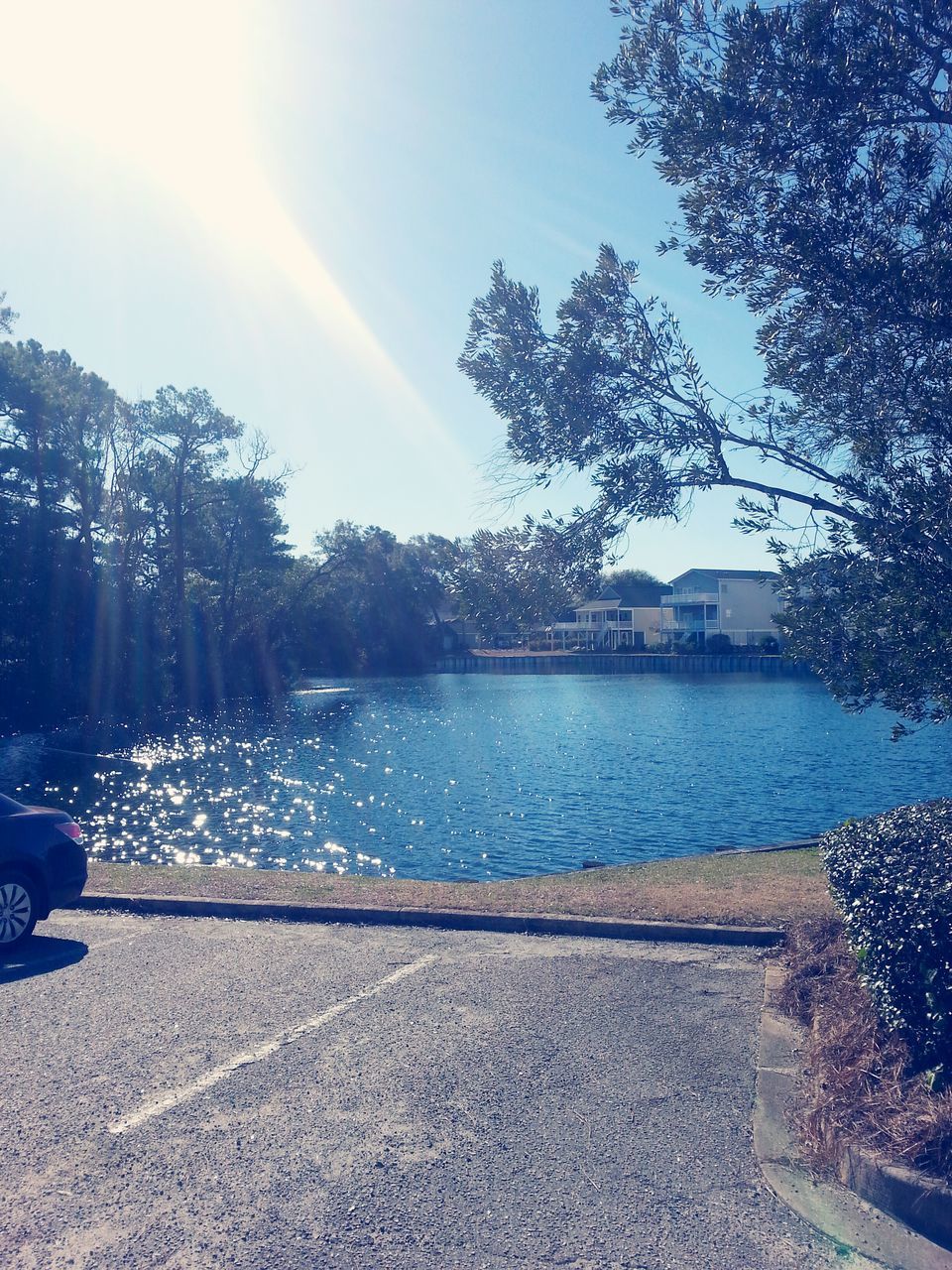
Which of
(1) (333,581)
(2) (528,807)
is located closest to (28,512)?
(2) (528,807)

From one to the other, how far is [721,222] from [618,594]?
89.1m

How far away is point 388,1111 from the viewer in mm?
5262

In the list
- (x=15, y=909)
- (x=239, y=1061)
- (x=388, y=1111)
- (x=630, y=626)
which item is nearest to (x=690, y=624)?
(x=630, y=626)

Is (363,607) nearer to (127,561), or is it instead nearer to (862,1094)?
(127,561)

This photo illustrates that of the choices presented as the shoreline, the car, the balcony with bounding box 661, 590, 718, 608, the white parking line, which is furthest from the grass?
the balcony with bounding box 661, 590, 718, 608

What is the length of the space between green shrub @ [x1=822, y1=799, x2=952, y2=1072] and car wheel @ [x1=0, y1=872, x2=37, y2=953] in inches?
252

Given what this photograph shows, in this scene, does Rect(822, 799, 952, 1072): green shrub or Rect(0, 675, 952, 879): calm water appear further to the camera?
Rect(0, 675, 952, 879): calm water

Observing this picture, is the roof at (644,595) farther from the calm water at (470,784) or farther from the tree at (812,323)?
the tree at (812,323)

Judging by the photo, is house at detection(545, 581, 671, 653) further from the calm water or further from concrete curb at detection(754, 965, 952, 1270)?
concrete curb at detection(754, 965, 952, 1270)

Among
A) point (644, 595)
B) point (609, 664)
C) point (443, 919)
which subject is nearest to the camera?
point (443, 919)

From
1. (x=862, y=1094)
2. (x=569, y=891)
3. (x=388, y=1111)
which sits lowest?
(x=569, y=891)

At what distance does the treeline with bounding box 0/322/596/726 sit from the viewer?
47.8 metres

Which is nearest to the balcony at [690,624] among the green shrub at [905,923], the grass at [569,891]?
the grass at [569,891]

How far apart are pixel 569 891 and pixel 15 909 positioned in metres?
5.22
